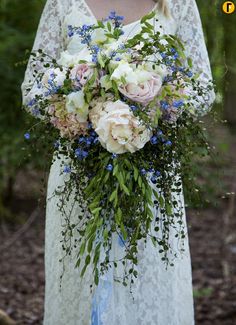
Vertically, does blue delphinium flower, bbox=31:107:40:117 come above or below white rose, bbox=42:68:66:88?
below

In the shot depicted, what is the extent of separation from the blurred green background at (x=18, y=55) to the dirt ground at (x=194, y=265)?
2.14 feet

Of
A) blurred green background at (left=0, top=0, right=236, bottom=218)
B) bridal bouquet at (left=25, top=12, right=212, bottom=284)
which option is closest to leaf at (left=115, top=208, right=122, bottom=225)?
bridal bouquet at (left=25, top=12, right=212, bottom=284)

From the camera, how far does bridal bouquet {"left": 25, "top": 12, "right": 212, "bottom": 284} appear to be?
2.61m

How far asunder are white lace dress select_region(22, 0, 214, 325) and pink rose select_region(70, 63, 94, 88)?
0.39 metres

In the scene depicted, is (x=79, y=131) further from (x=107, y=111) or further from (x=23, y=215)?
(x=23, y=215)

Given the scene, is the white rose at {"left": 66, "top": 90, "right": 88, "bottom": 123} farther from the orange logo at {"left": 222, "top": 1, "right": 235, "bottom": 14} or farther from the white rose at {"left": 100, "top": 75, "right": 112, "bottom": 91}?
the orange logo at {"left": 222, "top": 1, "right": 235, "bottom": 14}

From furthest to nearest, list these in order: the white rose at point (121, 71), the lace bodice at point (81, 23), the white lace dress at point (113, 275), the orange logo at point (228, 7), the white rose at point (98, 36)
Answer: the orange logo at point (228, 7)
the lace bodice at point (81, 23)
the white lace dress at point (113, 275)
the white rose at point (98, 36)
the white rose at point (121, 71)

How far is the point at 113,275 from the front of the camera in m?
3.04

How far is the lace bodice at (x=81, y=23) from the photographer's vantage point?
125 inches

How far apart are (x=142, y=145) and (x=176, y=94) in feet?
0.71

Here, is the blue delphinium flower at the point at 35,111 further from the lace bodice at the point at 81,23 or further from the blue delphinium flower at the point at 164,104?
the blue delphinium flower at the point at 164,104

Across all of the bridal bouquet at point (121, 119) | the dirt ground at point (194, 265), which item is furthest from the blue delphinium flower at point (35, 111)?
the dirt ground at point (194, 265)

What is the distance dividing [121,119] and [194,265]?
3.63 metres

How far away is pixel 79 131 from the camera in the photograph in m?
2.72
